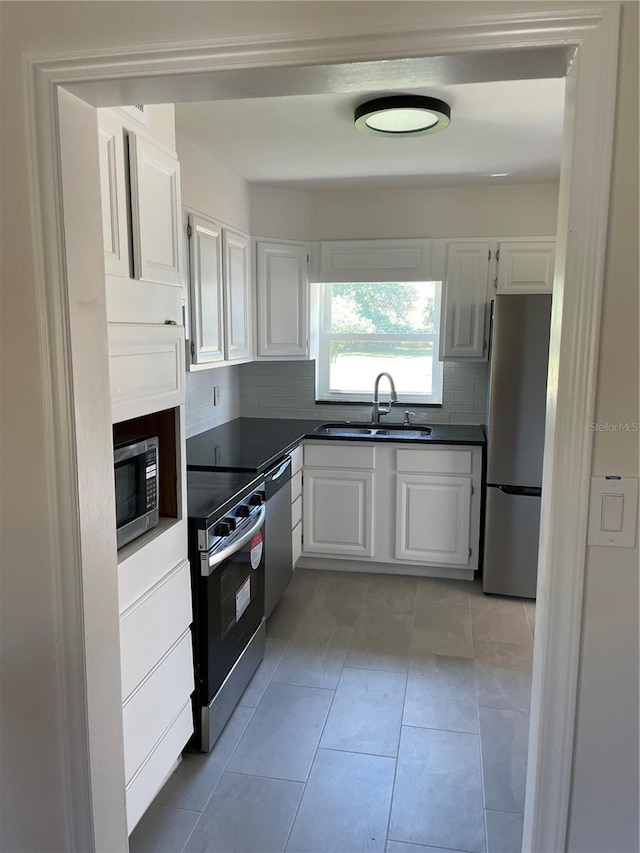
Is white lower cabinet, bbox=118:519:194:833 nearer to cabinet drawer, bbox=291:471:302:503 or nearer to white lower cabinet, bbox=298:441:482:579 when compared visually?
cabinet drawer, bbox=291:471:302:503

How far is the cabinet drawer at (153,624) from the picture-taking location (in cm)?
164

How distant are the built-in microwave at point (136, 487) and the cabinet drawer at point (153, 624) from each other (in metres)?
0.20

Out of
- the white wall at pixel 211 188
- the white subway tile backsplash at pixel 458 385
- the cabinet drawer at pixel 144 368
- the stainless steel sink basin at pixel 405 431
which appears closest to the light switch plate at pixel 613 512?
the cabinet drawer at pixel 144 368

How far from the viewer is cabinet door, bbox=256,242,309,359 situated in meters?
3.72

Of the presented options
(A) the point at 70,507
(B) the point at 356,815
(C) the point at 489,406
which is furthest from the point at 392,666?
(A) the point at 70,507

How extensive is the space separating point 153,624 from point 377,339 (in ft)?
9.37

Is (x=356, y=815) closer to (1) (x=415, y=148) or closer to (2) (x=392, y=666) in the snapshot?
(2) (x=392, y=666)

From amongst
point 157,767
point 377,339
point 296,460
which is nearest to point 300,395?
point 377,339

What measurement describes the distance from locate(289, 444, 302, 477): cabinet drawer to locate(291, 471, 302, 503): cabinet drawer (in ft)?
0.11

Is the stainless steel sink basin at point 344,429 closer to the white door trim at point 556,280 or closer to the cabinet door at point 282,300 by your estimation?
the cabinet door at point 282,300

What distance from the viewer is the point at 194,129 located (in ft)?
8.74

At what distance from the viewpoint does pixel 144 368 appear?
1.67 meters

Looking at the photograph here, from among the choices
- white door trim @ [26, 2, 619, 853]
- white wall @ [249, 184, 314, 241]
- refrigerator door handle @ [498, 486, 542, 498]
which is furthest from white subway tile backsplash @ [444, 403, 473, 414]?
white door trim @ [26, 2, 619, 853]

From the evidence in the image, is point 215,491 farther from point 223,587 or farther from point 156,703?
point 156,703
